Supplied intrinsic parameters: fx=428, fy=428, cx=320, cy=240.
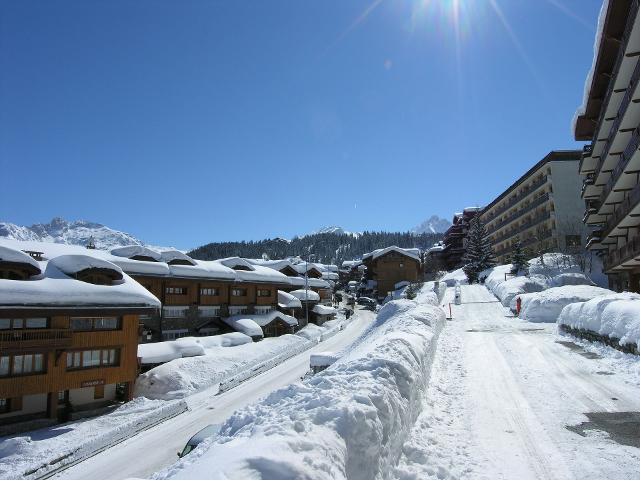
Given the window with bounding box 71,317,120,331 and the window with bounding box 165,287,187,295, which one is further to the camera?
the window with bounding box 165,287,187,295

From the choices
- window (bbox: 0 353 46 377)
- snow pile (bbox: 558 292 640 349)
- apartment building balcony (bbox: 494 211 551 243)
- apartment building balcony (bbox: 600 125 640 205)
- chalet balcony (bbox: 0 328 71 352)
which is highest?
apartment building balcony (bbox: 494 211 551 243)

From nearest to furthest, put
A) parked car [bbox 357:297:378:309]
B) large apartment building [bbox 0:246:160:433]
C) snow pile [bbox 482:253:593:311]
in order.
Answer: large apartment building [bbox 0:246:160:433], snow pile [bbox 482:253:593:311], parked car [bbox 357:297:378:309]

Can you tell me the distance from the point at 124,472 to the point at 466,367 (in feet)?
44.7

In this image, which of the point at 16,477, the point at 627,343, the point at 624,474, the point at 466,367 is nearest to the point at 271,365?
the point at 16,477

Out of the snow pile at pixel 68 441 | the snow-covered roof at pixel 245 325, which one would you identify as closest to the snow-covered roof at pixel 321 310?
the snow-covered roof at pixel 245 325

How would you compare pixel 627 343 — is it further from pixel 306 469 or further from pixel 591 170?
pixel 591 170

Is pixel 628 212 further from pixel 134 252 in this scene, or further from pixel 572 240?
pixel 134 252

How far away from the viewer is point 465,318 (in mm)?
31734

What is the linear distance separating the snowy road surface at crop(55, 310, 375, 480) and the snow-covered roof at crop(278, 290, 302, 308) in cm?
Answer: 2003

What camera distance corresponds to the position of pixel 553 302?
28.3 m

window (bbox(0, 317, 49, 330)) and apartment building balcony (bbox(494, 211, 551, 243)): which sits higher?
apartment building balcony (bbox(494, 211, 551, 243))

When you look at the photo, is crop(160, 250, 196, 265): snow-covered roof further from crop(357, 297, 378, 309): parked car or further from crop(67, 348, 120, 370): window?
crop(357, 297, 378, 309): parked car

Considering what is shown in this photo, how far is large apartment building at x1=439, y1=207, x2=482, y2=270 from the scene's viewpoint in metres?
101

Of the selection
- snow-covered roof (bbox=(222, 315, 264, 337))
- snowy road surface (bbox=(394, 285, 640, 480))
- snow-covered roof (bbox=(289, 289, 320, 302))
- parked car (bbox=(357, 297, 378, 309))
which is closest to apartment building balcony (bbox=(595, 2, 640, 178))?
snowy road surface (bbox=(394, 285, 640, 480))
